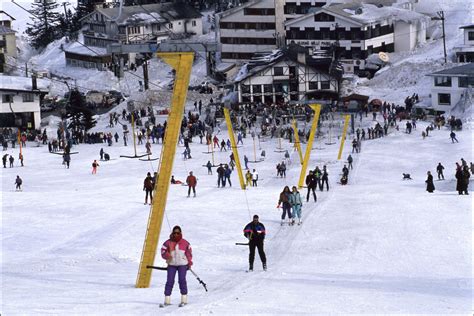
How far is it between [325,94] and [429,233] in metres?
50.3

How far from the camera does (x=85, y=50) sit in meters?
93.4

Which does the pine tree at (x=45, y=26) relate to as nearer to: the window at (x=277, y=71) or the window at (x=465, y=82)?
the window at (x=277, y=71)

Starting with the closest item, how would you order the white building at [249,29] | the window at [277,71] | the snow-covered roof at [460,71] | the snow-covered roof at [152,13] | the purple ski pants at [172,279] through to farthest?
the purple ski pants at [172,279] < the snow-covered roof at [460,71] < the window at [277,71] < the white building at [249,29] < the snow-covered roof at [152,13]

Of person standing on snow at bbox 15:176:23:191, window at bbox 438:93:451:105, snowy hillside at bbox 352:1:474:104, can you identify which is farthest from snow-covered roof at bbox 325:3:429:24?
person standing on snow at bbox 15:176:23:191

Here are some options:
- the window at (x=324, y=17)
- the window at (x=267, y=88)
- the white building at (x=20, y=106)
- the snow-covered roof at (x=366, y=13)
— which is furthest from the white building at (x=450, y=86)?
the white building at (x=20, y=106)

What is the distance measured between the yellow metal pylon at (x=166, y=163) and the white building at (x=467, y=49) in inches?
2299

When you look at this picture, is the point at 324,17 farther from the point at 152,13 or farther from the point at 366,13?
the point at 152,13

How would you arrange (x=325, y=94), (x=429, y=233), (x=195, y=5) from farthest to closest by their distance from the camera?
(x=195, y=5) < (x=325, y=94) < (x=429, y=233)

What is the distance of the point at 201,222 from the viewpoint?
87.1ft

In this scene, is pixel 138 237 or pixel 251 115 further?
pixel 251 115

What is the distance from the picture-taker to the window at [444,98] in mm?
63688

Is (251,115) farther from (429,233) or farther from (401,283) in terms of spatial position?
(401,283)

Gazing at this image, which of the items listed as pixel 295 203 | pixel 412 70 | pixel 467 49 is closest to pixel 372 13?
pixel 412 70

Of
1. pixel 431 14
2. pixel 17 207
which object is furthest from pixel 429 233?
pixel 431 14
